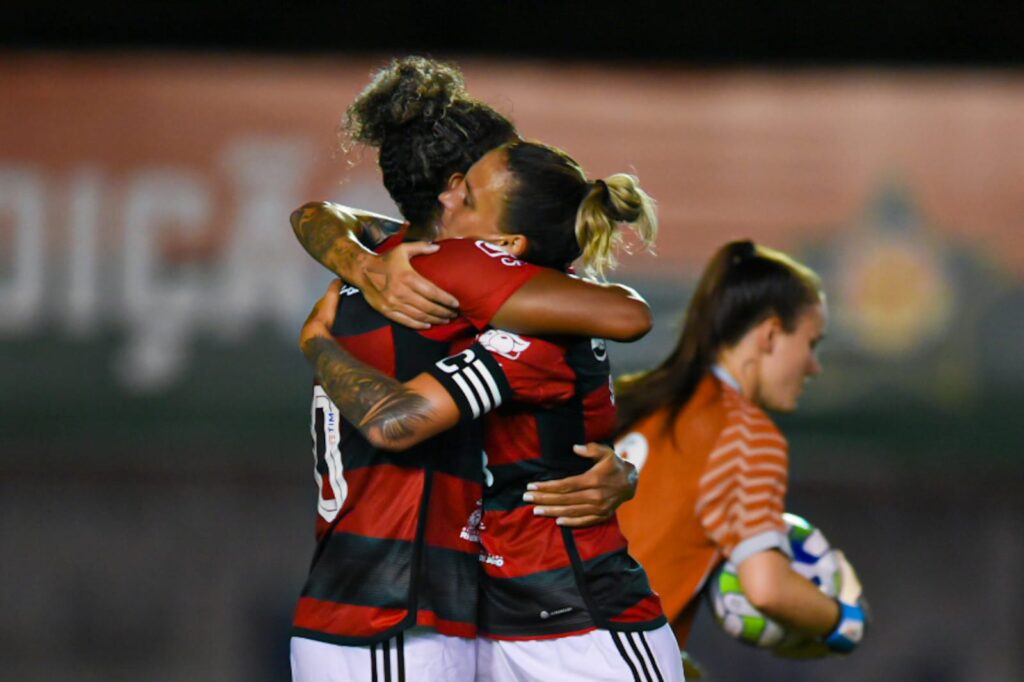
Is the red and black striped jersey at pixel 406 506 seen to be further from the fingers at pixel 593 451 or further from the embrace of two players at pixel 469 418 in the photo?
the fingers at pixel 593 451

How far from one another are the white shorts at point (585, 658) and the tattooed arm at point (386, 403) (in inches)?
16.3

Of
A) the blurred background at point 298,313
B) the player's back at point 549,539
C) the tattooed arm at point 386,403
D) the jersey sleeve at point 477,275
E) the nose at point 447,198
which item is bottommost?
the blurred background at point 298,313

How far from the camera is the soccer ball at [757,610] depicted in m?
2.82

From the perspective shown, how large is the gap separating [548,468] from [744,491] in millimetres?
617

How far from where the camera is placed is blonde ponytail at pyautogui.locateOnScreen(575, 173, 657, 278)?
2289mm

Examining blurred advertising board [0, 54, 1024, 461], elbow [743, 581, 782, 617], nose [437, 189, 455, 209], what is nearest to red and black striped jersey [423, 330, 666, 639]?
nose [437, 189, 455, 209]

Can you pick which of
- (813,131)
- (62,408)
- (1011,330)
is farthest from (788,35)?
(62,408)

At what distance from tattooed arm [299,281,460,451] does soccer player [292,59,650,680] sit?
0.02 metres

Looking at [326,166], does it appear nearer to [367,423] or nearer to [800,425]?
[800,425]

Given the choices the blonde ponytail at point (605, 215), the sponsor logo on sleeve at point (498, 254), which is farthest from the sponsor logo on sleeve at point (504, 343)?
the blonde ponytail at point (605, 215)

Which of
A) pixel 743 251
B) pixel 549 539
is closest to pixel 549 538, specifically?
pixel 549 539

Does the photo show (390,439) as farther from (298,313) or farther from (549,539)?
(298,313)

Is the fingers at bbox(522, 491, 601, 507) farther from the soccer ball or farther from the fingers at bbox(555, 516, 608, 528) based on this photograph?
the soccer ball

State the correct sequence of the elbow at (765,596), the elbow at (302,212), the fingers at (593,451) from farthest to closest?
the elbow at (765,596) → the elbow at (302,212) → the fingers at (593,451)
